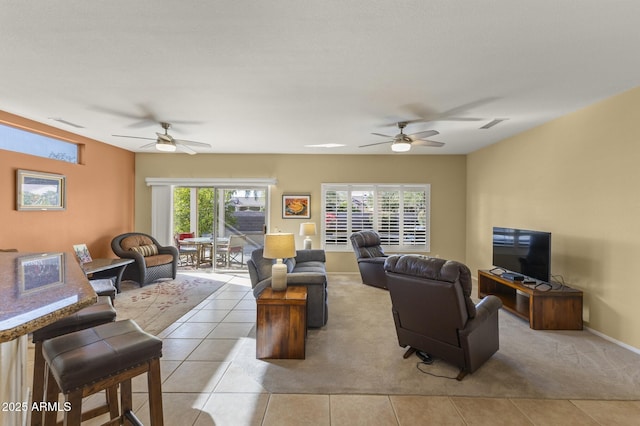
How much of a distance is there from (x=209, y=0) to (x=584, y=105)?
4296 mm

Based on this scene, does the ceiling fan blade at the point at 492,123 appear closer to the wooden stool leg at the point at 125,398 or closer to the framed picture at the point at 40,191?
the wooden stool leg at the point at 125,398

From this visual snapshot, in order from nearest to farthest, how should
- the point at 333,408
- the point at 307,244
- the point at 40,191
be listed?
the point at 333,408
the point at 40,191
the point at 307,244

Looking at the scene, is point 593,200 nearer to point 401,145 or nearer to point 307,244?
point 401,145

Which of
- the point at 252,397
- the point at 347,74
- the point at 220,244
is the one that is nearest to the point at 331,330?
the point at 252,397

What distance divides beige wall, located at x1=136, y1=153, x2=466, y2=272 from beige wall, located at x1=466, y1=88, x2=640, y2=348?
1.66 meters

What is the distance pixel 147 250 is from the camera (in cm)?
570

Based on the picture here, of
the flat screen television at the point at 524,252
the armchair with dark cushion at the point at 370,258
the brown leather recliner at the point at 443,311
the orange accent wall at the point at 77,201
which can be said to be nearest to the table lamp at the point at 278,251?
the brown leather recliner at the point at 443,311

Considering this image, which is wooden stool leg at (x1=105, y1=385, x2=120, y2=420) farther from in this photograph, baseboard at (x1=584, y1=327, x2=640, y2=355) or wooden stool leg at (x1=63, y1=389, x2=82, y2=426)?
baseboard at (x1=584, y1=327, x2=640, y2=355)

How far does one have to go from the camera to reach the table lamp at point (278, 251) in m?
3.03

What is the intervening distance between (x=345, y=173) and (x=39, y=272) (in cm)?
548

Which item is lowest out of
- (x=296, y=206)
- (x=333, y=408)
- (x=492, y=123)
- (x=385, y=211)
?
(x=333, y=408)

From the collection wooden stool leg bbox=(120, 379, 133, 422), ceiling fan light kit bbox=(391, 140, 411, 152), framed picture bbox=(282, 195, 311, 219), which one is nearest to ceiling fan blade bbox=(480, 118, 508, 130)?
ceiling fan light kit bbox=(391, 140, 411, 152)

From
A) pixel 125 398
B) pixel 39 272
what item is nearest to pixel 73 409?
pixel 125 398

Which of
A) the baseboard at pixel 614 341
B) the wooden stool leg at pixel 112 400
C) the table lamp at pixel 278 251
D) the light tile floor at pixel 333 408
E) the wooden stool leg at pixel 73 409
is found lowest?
the light tile floor at pixel 333 408
